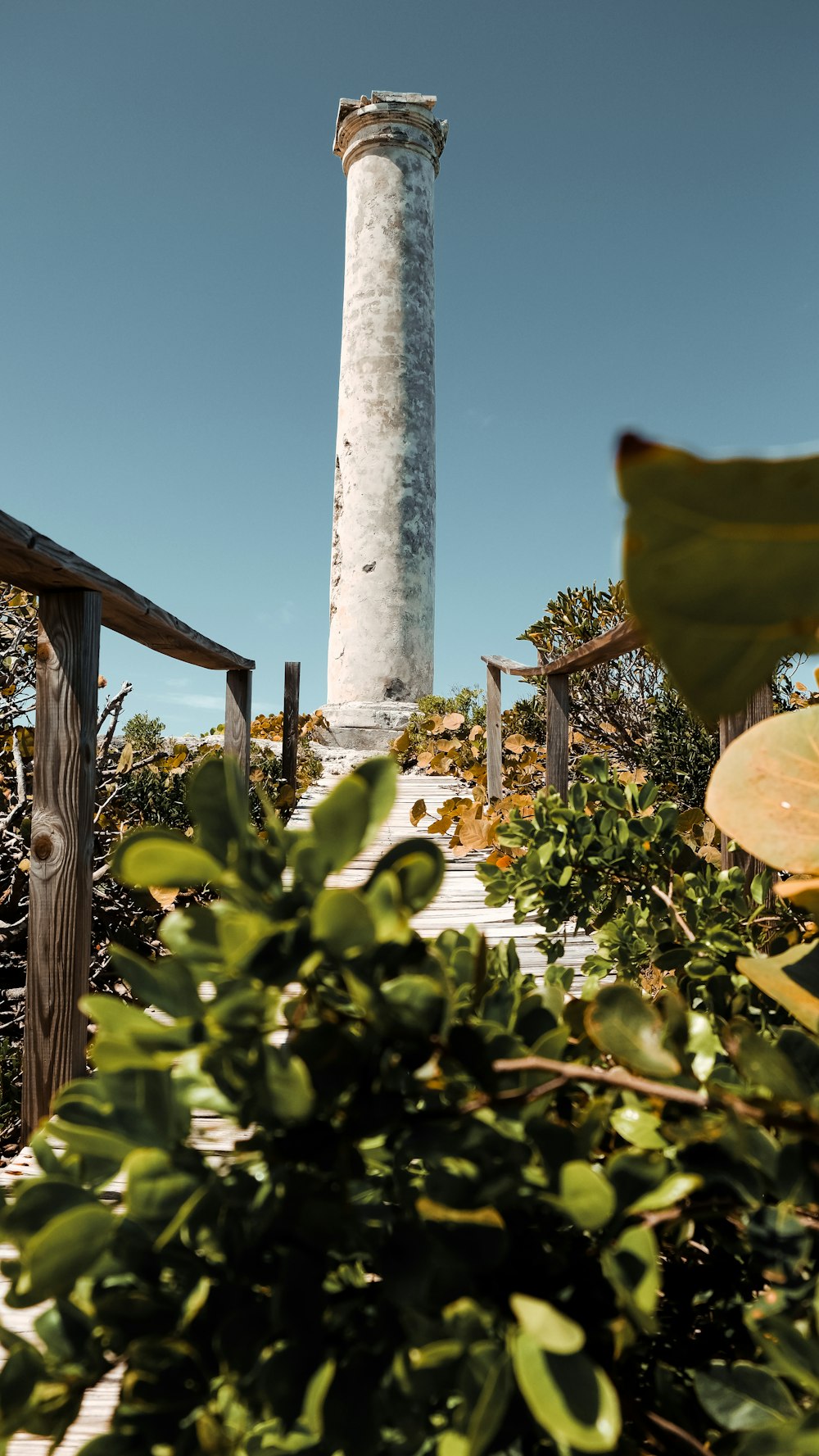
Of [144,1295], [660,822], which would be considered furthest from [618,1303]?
[660,822]

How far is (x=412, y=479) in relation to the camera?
10.7m

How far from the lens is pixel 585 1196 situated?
34cm

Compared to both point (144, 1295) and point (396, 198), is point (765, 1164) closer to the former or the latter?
point (144, 1295)

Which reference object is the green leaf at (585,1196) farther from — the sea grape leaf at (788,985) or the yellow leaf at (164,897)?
the yellow leaf at (164,897)

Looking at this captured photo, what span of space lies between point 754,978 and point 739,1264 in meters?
0.28

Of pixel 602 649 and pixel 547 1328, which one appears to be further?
pixel 602 649

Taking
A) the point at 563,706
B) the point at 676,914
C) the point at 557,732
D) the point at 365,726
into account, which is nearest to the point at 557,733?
the point at 557,732

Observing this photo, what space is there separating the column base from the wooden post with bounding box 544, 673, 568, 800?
20.7 ft

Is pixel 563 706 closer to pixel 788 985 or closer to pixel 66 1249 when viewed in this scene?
pixel 788 985

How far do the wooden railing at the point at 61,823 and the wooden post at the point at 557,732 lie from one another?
6.74 ft

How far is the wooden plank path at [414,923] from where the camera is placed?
949 millimetres

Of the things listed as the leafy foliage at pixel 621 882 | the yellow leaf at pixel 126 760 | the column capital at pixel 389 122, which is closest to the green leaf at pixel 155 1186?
the leafy foliage at pixel 621 882

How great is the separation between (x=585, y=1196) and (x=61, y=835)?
1.56 metres

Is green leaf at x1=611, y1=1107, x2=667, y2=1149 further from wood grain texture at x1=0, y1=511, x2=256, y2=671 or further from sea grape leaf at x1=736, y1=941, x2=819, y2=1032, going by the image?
wood grain texture at x1=0, y1=511, x2=256, y2=671
